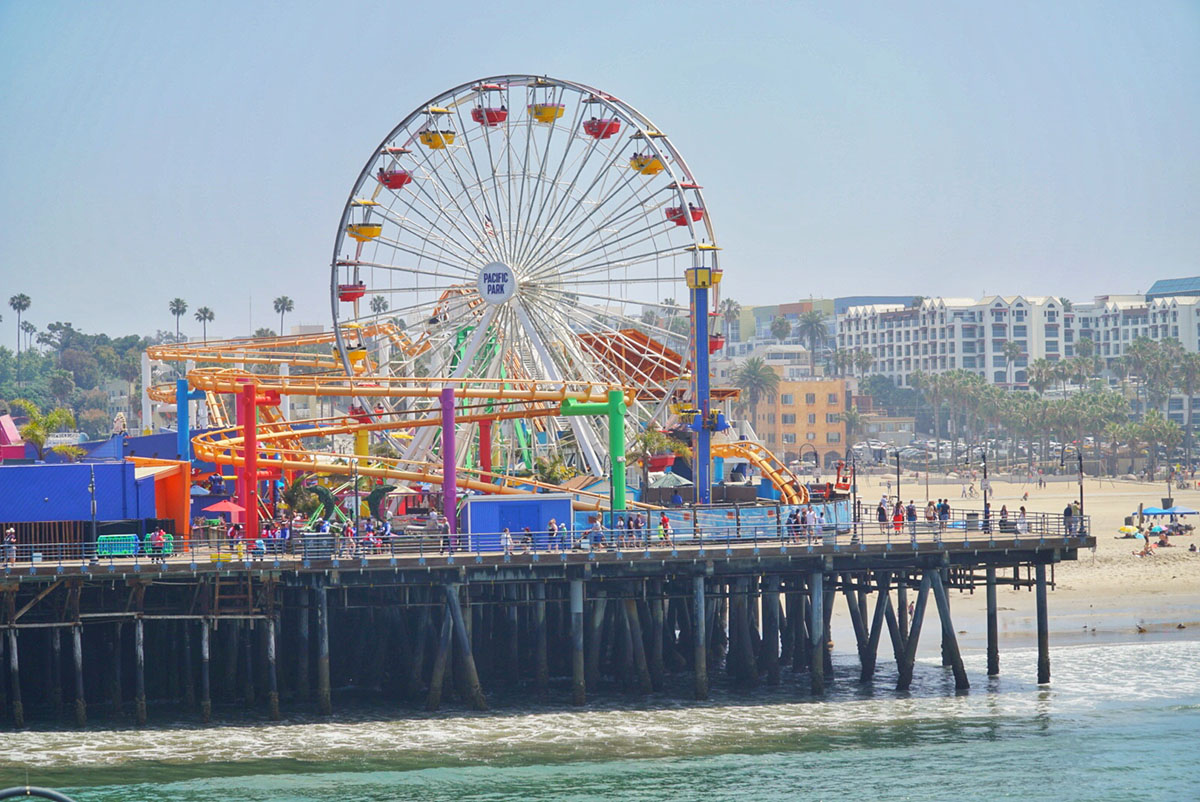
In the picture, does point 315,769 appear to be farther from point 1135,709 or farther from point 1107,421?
point 1107,421

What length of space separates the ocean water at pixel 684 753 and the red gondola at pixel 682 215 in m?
21.9

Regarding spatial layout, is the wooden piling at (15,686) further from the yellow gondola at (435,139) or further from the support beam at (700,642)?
the yellow gondola at (435,139)

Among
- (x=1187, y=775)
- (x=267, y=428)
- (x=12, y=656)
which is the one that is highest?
(x=267, y=428)

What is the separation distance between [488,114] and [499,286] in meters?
7.12

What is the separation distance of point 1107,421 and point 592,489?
116557 mm

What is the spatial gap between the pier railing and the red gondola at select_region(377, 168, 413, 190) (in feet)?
64.6

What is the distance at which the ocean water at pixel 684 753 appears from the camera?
39.9 meters

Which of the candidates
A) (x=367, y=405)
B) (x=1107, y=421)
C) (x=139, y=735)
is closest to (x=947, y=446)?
(x=1107, y=421)

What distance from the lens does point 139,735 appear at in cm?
4475

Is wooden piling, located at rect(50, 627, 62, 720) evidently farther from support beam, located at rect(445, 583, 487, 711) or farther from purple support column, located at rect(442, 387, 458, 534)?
purple support column, located at rect(442, 387, 458, 534)

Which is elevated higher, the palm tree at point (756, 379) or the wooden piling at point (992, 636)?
the palm tree at point (756, 379)

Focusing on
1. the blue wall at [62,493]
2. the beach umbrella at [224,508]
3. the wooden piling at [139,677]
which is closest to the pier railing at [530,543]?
the blue wall at [62,493]

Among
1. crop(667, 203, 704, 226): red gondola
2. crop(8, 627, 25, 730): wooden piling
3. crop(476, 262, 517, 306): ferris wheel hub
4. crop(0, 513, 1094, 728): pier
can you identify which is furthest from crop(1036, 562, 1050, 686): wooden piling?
crop(8, 627, 25, 730): wooden piling

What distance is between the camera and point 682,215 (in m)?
66.8
